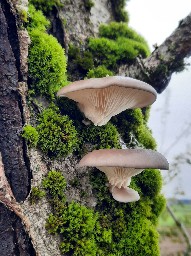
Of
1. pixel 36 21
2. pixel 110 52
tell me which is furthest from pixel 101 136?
pixel 36 21

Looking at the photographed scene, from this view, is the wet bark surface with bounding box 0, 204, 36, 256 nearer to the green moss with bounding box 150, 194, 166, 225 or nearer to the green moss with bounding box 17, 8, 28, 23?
the green moss with bounding box 150, 194, 166, 225

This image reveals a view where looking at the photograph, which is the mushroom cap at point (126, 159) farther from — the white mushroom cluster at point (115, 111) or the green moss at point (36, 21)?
the green moss at point (36, 21)

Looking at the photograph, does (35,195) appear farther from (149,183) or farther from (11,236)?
(149,183)

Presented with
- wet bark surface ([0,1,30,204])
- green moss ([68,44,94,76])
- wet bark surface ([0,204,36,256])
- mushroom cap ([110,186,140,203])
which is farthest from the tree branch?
wet bark surface ([0,204,36,256])

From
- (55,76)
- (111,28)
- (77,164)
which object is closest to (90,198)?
(77,164)

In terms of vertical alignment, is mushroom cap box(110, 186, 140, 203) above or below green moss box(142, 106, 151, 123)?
below

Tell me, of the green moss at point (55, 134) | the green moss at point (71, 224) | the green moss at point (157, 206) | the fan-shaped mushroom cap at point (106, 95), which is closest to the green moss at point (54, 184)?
the green moss at point (71, 224)
